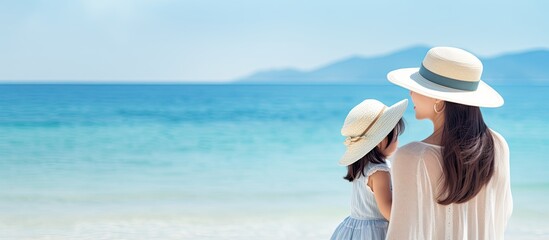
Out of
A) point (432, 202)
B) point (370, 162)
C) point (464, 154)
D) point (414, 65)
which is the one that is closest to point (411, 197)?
point (432, 202)

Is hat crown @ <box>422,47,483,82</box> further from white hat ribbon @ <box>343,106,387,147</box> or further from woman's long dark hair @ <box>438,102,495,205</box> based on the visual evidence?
white hat ribbon @ <box>343,106,387,147</box>

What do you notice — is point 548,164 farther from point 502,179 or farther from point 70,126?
point 70,126

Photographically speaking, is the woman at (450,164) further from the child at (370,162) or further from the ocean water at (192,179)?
the ocean water at (192,179)

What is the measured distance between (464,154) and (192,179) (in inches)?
265

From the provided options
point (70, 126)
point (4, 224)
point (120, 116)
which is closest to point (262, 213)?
point (4, 224)

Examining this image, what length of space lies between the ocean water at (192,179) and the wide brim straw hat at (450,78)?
343 cm

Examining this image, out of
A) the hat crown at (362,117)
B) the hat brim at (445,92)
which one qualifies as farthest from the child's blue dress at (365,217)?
the hat brim at (445,92)

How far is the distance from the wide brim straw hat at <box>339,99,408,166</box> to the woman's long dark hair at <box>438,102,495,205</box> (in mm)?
360

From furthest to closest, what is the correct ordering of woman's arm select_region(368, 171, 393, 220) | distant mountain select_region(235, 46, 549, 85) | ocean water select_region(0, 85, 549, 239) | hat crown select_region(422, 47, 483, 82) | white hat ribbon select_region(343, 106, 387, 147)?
1. distant mountain select_region(235, 46, 549, 85)
2. ocean water select_region(0, 85, 549, 239)
3. white hat ribbon select_region(343, 106, 387, 147)
4. woman's arm select_region(368, 171, 393, 220)
5. hat crown select_region(422, 47, 483, 82)

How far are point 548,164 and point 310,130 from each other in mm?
6262

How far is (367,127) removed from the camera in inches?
112

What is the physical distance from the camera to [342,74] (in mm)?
77188

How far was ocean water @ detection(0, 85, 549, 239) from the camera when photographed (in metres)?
6.29

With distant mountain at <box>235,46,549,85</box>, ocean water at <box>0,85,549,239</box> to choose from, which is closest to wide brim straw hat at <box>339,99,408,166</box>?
ocean water at <box>0,85,549,239</box>
